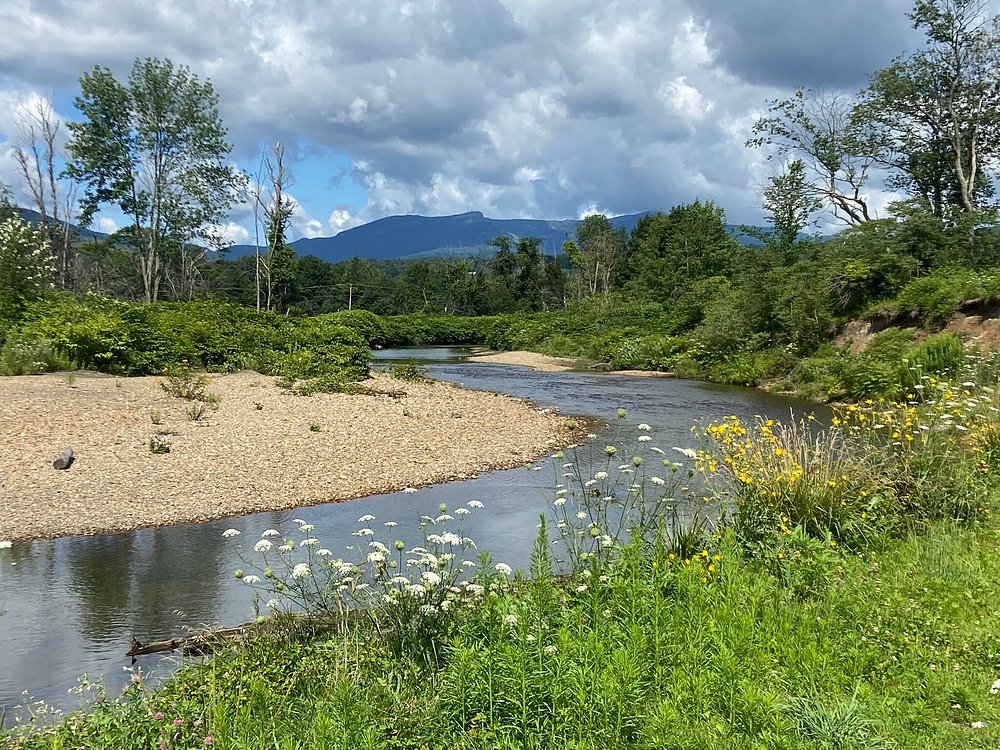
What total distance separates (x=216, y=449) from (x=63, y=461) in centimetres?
235

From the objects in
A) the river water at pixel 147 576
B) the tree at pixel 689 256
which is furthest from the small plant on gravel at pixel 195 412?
the tree at pixel 689 256

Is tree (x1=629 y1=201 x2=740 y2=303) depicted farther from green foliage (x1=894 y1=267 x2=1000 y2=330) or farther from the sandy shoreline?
the sandy shoreline

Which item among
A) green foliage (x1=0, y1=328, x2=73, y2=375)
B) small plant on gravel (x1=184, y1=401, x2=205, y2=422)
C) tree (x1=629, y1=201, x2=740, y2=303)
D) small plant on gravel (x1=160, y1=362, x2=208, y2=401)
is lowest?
small plant on gravel (x1=184, y1=401, x2=205, y2=422)

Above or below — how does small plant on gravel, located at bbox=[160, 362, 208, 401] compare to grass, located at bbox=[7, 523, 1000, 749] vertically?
above

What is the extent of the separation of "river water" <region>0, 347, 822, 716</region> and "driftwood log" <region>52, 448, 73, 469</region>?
2.73m

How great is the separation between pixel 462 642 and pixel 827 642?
2.21 metres

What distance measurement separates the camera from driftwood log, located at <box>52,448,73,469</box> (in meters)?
11.0

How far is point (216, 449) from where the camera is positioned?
12617 mm

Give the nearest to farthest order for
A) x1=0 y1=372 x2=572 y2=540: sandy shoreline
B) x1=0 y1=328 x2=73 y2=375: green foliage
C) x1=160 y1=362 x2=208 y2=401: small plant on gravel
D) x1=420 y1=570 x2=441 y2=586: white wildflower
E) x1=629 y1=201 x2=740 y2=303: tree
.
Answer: x1=420 y1=570 x2=441 y2=586: white wildflower → x1=0 y1=372 x2=572 y2=540: sandy shoreline → x1=160 y1=362 x2=208 y2=401: small plant on gravel → x1=0 y1=328 x2=73 y2=375: green foliage → x1=629 y1=201 x2=740 y2=303: tree

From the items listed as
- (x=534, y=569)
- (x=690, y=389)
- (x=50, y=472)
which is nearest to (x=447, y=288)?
(x=690, y=389)

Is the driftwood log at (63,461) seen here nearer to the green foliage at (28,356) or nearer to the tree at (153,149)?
the green foliage at (28,356)

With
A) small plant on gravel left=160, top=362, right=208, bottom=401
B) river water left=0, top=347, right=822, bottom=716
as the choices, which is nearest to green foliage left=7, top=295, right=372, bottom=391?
small plant on gravel left=160, top=362, right=208, bottom=401

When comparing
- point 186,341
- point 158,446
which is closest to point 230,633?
point 158,446

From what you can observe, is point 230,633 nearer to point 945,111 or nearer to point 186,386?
point 186,386
